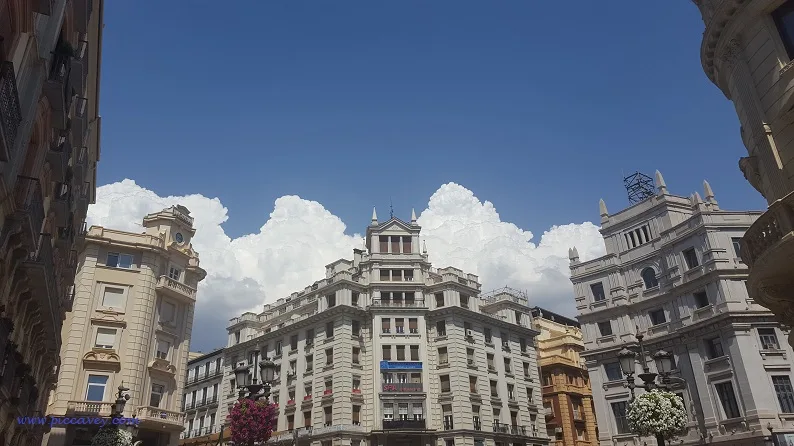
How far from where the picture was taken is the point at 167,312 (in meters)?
40.0

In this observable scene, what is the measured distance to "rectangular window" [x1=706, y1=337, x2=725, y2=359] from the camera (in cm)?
3728

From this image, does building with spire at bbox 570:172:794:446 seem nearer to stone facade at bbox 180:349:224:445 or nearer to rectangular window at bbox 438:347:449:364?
rectangular window at bbox 438:347:449:364

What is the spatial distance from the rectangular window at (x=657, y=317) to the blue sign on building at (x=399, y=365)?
2110 cm

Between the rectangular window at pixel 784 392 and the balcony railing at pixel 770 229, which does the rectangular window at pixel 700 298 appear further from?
the balcony railing at pixel 770 229

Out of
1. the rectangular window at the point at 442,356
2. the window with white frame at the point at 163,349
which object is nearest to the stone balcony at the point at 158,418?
the window with white frame at the point at 163,349

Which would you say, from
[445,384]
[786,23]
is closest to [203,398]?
[445,384]

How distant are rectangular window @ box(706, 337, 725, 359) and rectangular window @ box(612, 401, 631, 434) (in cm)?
719

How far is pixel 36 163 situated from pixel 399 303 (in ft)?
139

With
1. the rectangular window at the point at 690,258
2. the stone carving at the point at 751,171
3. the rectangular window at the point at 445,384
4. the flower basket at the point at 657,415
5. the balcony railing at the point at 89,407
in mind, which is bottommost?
the flower basket at the point at 657,415

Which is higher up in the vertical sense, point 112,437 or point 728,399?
point 728,399

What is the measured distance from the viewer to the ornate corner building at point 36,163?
38.5ft

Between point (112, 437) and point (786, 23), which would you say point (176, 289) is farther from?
point (786, 23)

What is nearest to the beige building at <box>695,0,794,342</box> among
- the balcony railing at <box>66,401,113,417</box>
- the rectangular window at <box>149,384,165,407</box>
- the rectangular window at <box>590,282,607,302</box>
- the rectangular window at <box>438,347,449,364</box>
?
the rectangular window at <box>590,282,607,302</box>

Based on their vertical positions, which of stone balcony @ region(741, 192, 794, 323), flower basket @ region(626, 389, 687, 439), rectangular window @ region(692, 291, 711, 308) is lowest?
flower basket @ region(626, 389, 687, 439)
